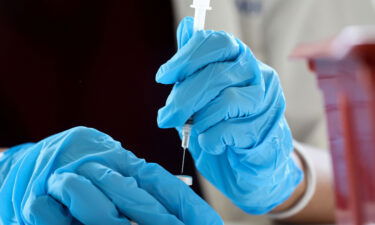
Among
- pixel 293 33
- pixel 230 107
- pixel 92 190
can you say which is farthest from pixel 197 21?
pixel 293 33

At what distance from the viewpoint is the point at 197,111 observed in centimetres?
76

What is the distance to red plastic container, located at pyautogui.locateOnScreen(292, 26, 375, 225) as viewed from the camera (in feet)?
1.35

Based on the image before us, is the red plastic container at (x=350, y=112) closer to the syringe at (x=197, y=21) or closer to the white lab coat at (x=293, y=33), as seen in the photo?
the syringe at (x=197, y=21)

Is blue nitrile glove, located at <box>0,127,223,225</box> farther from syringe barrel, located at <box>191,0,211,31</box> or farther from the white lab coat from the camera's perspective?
the white lab coat

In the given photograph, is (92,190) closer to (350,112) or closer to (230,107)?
(230,107)

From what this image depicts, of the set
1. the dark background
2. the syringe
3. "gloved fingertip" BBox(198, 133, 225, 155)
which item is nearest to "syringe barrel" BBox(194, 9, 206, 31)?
the syringe

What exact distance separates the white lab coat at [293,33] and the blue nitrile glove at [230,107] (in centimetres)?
46

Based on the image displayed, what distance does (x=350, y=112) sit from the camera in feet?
1.59

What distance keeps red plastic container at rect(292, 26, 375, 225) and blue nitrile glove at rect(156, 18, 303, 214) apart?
0.69 feet

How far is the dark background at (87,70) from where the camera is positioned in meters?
1.18

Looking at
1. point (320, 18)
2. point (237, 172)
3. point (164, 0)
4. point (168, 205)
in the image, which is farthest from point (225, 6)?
point (168, 205)

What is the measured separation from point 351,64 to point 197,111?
0.35 m

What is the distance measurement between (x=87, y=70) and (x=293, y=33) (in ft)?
1.80

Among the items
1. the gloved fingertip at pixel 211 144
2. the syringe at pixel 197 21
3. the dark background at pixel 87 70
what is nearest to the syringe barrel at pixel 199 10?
the syringe at pixel 197 21
